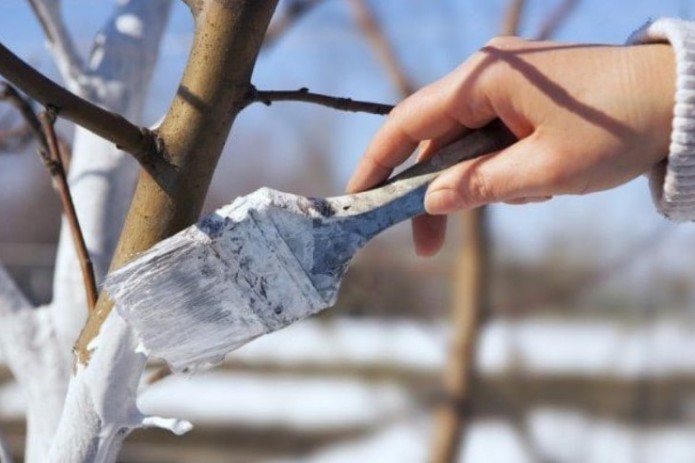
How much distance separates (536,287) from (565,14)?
0.79m

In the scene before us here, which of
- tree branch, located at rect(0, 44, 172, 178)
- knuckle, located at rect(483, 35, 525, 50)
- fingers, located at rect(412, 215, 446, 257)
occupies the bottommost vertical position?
fingers, located at rect(412, 215, 446, 257)

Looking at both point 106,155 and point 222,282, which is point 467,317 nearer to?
point 106,155

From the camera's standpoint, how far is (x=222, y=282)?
40cm

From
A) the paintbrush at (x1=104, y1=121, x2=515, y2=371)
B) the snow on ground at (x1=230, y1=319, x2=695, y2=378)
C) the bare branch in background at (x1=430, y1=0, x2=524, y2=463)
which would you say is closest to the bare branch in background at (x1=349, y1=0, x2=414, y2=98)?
the bare branch in background at (x1=430, y1=0, x2=524, y2=463)

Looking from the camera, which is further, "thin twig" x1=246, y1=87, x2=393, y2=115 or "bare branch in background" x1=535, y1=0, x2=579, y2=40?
"bare branch in background" x1=535, y1=0, x2=579, y2=40

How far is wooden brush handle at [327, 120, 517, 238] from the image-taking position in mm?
414

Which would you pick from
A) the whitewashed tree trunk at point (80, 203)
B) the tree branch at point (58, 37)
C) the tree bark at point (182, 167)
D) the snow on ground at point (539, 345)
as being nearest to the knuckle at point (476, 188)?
A: the tree bark at point (182, 167)

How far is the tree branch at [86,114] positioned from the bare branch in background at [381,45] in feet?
3.44

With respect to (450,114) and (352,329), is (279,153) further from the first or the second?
(450,114)

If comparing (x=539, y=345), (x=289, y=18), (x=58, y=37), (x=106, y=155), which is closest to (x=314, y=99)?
(x=106, y=155)

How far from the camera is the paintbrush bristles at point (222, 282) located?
0.39 metres

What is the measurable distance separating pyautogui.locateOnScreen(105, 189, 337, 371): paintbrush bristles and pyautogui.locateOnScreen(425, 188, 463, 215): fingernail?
5cm

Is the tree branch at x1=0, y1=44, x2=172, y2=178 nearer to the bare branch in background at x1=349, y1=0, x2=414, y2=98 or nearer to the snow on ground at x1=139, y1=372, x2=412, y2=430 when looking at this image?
the bare branch in background at x1=349, y1=0, x2=414, y2=98

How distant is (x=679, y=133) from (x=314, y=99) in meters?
0.17
